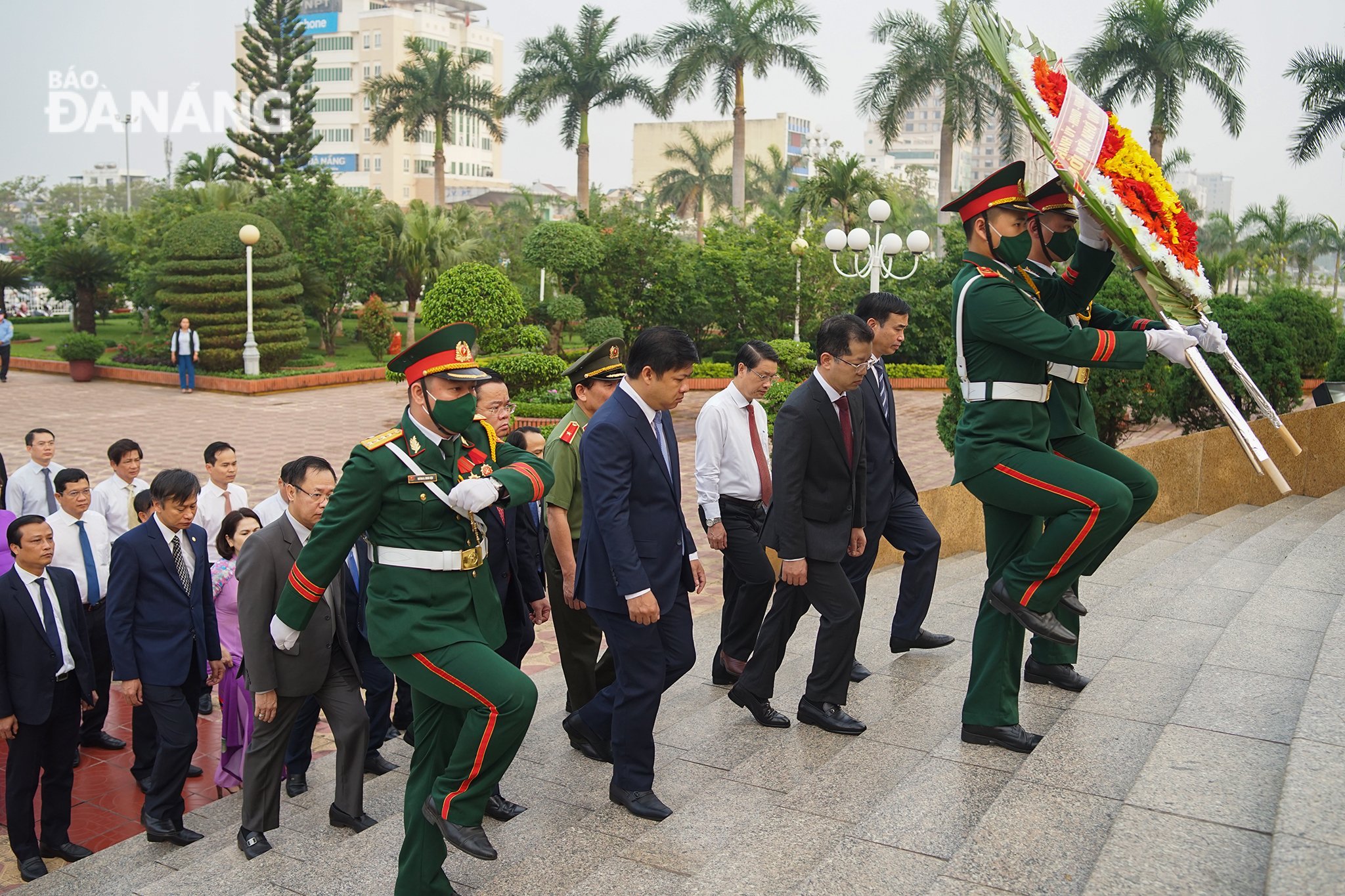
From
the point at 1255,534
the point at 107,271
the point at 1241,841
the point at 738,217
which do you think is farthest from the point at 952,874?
the point at 107,271

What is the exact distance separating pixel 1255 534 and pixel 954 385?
290 cm

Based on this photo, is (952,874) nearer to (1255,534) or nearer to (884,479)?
(884,479)

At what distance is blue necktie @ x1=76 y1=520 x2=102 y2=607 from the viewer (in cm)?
586

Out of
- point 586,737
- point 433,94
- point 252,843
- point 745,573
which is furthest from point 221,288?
point 586,737

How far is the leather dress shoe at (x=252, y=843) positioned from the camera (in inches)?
164

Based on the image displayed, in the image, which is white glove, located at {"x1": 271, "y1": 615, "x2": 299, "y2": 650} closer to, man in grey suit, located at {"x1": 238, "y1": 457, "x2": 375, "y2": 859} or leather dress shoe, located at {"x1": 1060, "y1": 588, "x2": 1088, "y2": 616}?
man in grey suit, located at {"x1": 238, "y1": 457, "x2": 375, "y2": 859}

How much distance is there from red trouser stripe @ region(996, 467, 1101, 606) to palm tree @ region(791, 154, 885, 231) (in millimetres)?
26292

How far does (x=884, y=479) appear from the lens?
5.45 m

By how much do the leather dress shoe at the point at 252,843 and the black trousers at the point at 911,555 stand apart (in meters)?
2.86

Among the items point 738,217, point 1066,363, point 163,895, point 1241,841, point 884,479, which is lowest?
point 163,895


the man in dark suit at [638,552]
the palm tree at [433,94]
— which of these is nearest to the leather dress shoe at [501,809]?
the man in dark suit at [638,552]

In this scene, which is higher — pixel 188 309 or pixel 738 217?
pixel 738 217

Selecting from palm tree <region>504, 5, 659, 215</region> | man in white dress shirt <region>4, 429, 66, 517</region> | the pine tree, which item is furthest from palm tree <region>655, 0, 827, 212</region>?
man in white dress shirt <region>4, 429, 66, 517</region>

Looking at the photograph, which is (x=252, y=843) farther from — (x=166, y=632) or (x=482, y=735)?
(x=482, y=735)
